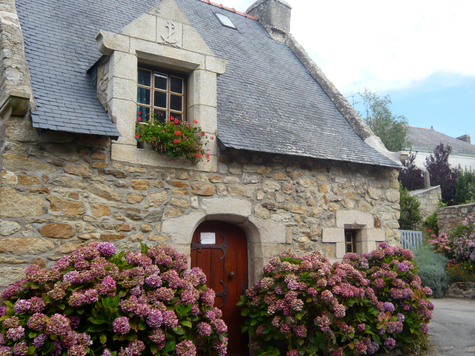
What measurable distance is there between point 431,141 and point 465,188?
7.59 meters

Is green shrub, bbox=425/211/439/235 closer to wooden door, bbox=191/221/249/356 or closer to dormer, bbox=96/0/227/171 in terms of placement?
wooden door, bbox=191/221/249/356

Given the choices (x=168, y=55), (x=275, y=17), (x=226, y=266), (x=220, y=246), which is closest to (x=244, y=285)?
(x=226, y=266)

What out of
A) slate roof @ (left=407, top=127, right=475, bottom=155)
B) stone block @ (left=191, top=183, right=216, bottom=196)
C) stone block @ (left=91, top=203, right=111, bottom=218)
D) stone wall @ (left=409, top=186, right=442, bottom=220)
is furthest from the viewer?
slate roof @ (left=407, top=127, right=475, bottom=155)

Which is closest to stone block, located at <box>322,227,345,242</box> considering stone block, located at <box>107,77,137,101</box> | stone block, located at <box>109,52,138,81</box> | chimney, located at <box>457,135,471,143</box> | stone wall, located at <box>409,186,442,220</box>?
stone block, located at <box>107,77,137,101</box>

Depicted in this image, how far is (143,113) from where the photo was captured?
5.25 meters

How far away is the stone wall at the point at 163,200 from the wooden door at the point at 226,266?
21cm

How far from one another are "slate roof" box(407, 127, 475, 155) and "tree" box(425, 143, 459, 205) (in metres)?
2.35

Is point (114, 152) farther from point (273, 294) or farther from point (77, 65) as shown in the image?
point (273, 294)

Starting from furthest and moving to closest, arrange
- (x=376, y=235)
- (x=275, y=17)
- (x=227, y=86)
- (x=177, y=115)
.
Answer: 1. (x=275, y=17)
2. (x=376, y=235)
3. (x=227, y=86)
4. (x=177, y=115)

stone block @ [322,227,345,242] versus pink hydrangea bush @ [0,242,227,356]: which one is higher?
stone block @ [322,227,345,242]

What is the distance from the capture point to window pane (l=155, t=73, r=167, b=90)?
544 cm

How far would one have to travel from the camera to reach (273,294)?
5160 mm

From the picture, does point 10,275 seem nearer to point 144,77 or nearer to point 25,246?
point 25,246

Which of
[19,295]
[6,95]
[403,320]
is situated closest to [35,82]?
[6,95]
